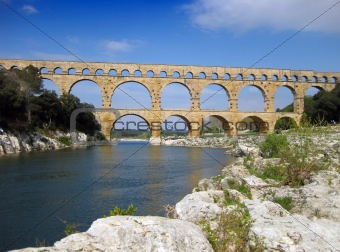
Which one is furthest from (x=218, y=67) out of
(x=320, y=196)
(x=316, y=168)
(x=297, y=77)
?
(x=320, y=196)

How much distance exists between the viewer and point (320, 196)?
5758mm

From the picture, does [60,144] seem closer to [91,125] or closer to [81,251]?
[91,125]

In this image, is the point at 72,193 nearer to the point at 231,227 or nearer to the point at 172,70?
the point at 231,227

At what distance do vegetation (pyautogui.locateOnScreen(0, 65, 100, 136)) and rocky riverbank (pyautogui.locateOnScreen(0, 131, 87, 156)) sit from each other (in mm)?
880

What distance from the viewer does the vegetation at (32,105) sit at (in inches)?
972

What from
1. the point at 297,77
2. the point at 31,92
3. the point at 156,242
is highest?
the point at 297,77

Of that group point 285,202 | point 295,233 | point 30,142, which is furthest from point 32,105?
point 295,233

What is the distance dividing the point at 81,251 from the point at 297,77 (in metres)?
44.4

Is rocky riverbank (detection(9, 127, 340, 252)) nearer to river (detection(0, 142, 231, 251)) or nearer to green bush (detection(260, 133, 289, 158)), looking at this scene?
river (detection(0, 142, 231, 251))

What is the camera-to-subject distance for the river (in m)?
6.71

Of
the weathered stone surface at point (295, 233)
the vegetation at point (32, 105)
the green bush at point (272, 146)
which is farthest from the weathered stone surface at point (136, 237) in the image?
the vegetation at point (32, 105)

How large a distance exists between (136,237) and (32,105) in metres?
26.9

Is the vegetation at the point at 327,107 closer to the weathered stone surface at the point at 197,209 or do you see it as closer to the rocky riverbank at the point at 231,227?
the rocky riverbank at the point at 231,227

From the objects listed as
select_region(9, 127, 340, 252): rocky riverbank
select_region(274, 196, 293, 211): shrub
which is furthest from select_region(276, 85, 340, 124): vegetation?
select_region(274, 196, 293, 211): shrub
